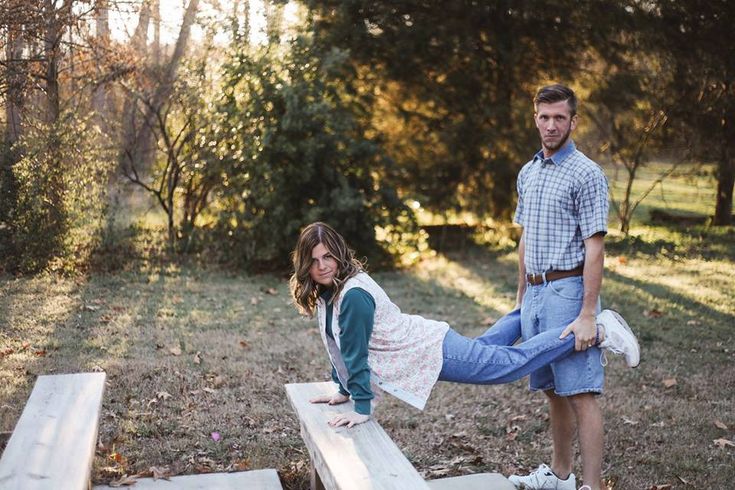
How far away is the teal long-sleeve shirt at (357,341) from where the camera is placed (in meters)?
3.53

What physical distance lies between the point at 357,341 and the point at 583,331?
1.04 m

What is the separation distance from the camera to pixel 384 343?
371 cm

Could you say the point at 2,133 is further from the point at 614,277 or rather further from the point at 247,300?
the point at 614,277

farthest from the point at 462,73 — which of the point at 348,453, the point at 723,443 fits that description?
the point at 348,453

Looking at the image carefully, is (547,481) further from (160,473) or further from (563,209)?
(160,473)

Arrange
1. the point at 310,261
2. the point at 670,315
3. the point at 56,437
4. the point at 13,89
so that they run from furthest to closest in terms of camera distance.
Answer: the point at 13,89, the point at 670,315, the point at 310,261, the point at 56,437

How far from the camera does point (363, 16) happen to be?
12.3 metres

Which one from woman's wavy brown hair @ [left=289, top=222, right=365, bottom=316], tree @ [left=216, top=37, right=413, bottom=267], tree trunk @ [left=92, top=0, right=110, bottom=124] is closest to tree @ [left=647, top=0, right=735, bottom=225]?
tree @ [left=216, top=37, right=413, bottom=267]

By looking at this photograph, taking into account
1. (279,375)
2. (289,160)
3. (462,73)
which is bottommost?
(279,375)

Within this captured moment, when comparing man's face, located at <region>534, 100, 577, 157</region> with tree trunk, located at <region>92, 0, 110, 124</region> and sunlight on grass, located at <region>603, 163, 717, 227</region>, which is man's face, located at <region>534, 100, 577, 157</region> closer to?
tree trunk, located at <region>92, 0, 110, 124</region>

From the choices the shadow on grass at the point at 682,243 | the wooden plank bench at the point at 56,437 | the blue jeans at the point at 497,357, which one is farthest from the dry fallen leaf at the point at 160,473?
the shadow on grass at the point at 682,243

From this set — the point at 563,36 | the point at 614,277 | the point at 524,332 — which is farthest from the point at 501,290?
the point at 524,332

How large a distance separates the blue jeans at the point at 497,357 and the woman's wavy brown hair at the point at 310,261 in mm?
589

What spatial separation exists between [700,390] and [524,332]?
2.84m
